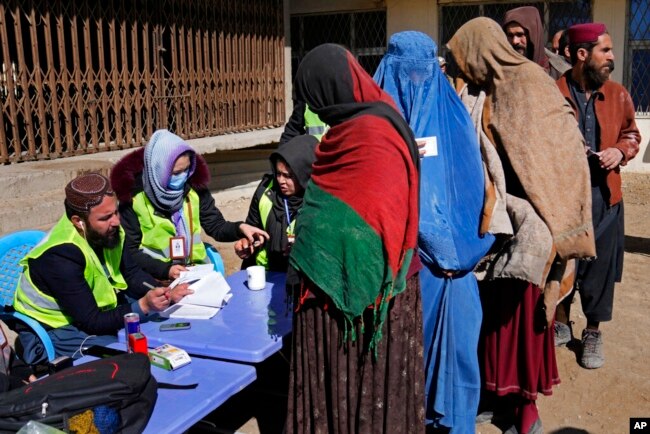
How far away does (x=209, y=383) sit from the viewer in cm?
226

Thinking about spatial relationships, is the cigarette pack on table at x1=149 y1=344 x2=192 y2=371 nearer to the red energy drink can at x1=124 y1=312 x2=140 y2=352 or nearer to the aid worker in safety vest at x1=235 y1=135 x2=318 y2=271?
the red energy drink can at x1=124 y1=312 x2=140 y2=352

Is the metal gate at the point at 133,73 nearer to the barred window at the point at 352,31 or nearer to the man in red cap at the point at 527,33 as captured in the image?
the barred window at the point at 352,31

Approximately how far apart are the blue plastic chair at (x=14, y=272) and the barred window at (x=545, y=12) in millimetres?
7152

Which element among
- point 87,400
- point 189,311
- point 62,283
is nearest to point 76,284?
point 62,283

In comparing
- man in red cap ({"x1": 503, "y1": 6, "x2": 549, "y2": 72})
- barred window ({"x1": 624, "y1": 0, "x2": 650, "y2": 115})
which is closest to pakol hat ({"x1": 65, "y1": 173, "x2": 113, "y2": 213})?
man in red cap ({"x1": 503, "y1": 6, "x2": 549, "y2": 72})

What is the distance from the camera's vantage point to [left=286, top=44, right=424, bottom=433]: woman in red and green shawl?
214 cm

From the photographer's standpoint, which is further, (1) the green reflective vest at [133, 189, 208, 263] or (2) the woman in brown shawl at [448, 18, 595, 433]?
(1) the green reflective vest at [133, 189, 208, 263]

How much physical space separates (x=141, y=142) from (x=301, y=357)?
4960 mm

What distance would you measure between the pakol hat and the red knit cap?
2420 mm

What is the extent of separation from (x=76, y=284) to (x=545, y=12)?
7657 millimetres

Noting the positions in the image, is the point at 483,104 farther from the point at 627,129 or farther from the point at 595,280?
the point at 595,280

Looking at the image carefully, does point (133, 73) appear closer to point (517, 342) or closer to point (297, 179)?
point (297, 179)

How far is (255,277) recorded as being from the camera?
3.16 m

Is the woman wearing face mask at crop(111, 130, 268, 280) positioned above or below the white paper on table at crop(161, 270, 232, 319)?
above
